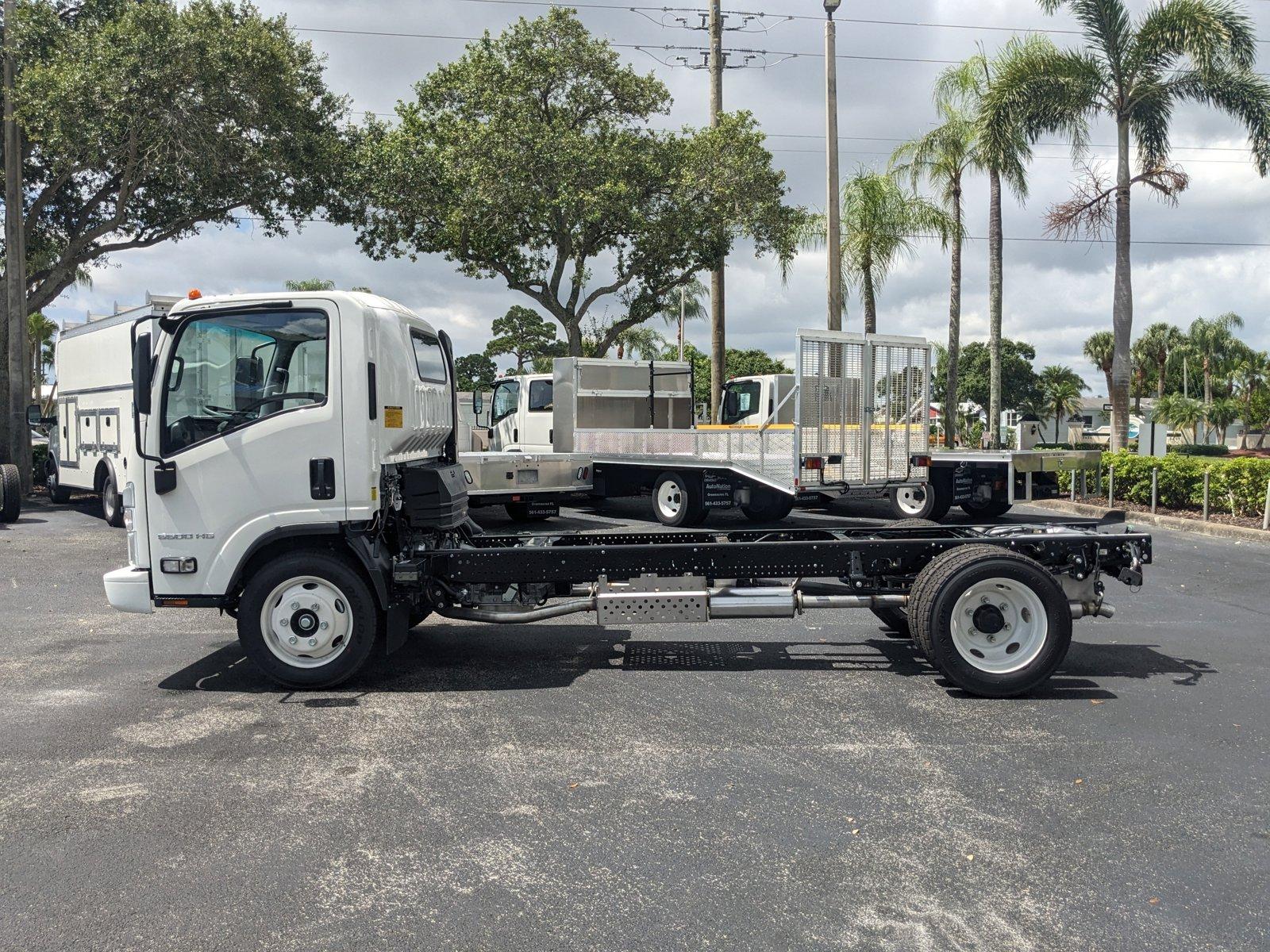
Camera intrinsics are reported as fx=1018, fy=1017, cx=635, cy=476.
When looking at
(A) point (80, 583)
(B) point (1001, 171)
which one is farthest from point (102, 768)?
(B) point (1001, 171)

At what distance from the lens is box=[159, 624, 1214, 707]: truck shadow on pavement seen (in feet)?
21.4

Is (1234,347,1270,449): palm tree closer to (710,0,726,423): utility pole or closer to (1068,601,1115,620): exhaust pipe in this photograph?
(710,0,726,423): utility pole

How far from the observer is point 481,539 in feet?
24.6

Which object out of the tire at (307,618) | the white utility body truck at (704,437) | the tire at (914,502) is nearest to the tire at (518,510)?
the white utility body truck at (704,437)

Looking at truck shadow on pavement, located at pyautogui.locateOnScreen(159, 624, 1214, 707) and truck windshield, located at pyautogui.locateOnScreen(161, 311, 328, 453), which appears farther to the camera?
truck shadow on pavement, located at pyautogui.locateOnScreen(159, 624, 1214, 707)

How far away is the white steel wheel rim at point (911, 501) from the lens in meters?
15.1

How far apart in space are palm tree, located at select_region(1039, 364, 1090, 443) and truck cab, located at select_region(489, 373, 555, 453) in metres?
77.6

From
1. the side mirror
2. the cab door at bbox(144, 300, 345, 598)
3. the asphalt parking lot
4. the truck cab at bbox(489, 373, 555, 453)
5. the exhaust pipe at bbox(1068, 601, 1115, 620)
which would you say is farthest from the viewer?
the truck cab at bbox(489, 373, 555, 453)

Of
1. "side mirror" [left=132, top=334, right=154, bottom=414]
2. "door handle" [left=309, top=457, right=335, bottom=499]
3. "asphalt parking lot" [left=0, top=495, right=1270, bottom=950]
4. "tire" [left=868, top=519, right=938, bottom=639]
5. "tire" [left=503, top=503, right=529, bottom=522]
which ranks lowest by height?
"asphalt parking lot" [left=0, top=495, right=1270, bottom=950]

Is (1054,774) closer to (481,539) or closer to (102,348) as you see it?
(481,539)

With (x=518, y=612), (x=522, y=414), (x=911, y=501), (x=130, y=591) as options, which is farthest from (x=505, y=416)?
(x=130, y=591)

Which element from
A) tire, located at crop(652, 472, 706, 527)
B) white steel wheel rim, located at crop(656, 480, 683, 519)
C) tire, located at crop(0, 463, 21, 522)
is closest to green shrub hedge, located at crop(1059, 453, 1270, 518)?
tire, located at crop(652, 472, 706, 527)

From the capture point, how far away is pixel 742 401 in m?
17.4

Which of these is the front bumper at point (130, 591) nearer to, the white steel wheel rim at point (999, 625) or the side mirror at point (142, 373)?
the side mirror at point (142, 373)
